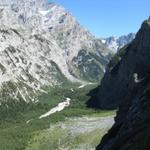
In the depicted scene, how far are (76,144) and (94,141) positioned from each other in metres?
8.46

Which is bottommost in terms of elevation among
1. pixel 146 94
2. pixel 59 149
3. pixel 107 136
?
pixel 59 149

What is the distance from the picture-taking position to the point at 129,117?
7475 centimetres

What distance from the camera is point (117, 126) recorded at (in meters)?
85.2

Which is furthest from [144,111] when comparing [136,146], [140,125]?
[136,146]

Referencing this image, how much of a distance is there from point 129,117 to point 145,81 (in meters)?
15.2

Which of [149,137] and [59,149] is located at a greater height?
[149,137]

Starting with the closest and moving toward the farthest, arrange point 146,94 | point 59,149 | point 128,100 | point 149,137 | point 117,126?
1. point 149,137
2. point 146,94
3. point 117,126
4. point 128,100
5. point 59,149

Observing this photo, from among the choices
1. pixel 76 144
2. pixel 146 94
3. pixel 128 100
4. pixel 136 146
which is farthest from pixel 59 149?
pixel 136 146

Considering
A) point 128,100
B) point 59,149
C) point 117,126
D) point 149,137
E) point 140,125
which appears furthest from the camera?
point 59,149

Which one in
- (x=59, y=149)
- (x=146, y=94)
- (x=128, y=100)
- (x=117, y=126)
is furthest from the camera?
(x=59, y=149)

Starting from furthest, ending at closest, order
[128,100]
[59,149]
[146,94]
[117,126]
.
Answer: [59,149], [128,100], [117,126], [146,94]

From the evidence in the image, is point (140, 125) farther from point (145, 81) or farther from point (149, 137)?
point (145, 81)

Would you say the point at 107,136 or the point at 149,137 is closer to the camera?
the point at 149,137

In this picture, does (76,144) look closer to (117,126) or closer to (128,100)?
(128,100)
